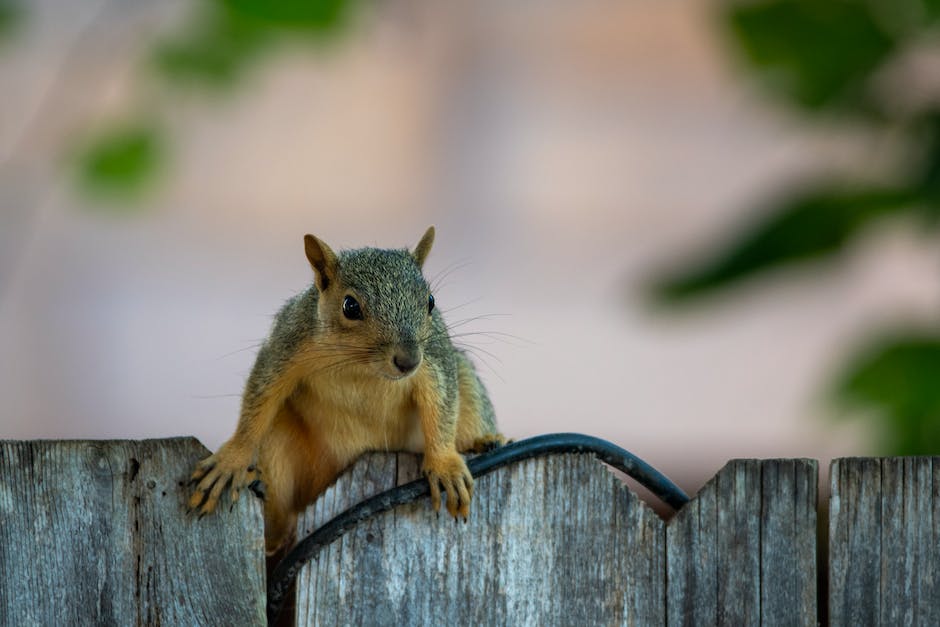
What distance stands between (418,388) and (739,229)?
2.87ft

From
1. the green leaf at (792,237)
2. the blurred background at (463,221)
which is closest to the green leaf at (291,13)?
the green leaf at (792,237)

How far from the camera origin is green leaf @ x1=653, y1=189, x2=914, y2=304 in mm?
1158

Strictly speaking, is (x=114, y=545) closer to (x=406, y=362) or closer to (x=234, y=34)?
(x=406, y=362)

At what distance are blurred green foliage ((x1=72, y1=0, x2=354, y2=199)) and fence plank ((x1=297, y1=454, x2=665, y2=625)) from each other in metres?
0.62

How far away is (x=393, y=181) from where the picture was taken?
497 centimetres

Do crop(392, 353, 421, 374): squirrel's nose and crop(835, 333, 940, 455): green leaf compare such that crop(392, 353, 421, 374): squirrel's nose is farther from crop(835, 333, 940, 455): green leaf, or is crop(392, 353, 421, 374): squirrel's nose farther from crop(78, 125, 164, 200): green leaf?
crop(835, 333, 940, 455): green leaf

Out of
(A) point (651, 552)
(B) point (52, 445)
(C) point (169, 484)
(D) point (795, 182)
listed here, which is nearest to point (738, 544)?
(A) point (651, 552)

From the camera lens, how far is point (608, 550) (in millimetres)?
1612

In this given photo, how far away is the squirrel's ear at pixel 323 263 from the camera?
2180 millimetres

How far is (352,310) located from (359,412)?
218 millimetres

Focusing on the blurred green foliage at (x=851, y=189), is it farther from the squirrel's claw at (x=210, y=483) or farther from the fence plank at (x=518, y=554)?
the squirrel's claw at (x=210, y=483)

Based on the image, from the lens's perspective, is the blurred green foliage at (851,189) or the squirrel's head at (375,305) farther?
the squirrel's head at (375,305)

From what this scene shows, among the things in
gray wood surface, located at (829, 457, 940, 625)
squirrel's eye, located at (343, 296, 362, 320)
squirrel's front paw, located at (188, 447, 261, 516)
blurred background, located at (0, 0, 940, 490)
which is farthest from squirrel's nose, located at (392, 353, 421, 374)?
blurred background, located at (0, 0, 940, 490)

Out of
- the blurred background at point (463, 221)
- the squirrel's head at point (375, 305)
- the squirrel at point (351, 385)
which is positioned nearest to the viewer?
the squirrel at point (351, 385)
